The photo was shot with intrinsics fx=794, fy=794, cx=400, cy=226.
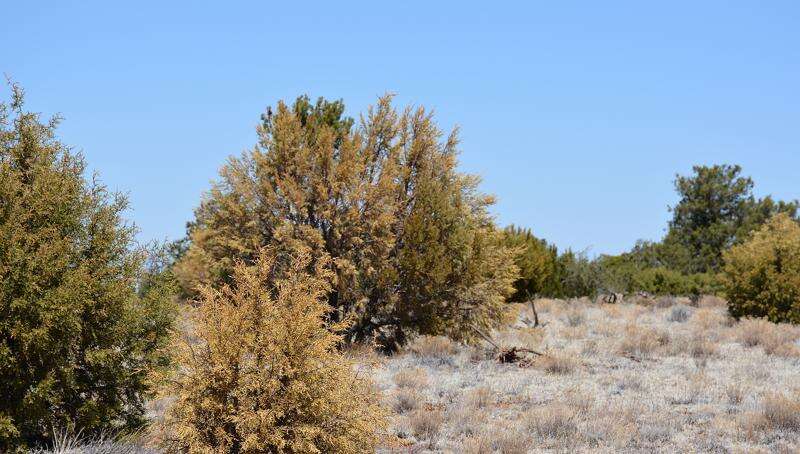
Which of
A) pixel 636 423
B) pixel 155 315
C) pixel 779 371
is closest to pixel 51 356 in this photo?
pixel 155 315

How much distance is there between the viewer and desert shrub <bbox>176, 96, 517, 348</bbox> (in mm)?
18688

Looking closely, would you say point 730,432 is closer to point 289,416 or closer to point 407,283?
point 289,416

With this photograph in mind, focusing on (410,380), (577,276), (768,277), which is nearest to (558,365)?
(410,380)

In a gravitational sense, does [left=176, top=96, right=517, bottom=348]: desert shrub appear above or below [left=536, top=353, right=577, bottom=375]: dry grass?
above

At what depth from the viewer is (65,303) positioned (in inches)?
334

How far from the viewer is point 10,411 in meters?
8.45

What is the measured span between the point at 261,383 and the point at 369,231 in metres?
11.5

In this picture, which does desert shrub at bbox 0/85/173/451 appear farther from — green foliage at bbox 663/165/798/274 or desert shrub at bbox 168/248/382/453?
green foliage at bbox 663/165/798/274

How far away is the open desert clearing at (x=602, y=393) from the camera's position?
1014 centimetres

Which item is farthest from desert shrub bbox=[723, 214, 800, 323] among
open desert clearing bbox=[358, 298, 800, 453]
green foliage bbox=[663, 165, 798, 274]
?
green foliage bbox=[663, 165, 798, 274]

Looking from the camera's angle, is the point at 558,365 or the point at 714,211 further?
the point at 714,211

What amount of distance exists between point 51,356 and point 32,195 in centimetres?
179

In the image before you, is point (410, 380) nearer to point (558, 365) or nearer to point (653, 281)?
point (558, 365)

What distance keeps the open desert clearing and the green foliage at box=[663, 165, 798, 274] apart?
36.1 metres
